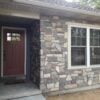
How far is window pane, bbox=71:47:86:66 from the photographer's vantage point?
6.20 m

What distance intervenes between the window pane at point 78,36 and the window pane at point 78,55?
0.66ft

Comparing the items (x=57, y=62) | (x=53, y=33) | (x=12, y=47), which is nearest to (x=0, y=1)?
(x=53, y=33)

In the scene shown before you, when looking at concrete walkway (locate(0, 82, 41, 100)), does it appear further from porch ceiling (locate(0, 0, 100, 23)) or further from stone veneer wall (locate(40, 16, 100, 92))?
porch ceiling (locate(0, 0, 100, 23))

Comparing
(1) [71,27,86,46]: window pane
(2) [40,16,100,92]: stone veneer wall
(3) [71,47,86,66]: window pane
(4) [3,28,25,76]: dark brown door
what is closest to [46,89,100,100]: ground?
(2) [40,16,100,92]: stone veneer wall

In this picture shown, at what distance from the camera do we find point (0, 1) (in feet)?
13.6

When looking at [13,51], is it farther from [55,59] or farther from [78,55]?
[78,55]

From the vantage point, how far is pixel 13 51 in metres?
7.17

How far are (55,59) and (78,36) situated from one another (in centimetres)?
136

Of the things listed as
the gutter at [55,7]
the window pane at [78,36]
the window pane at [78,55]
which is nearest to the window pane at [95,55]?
the window pane at [78,55]

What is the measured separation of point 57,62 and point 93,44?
1.87m

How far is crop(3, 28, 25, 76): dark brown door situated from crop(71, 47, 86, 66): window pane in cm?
235

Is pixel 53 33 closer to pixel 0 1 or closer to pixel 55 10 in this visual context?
pixel 55 10

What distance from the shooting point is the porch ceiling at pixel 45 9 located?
4.41 metres

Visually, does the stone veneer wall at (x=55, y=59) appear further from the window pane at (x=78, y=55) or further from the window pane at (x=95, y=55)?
the window pane at (x=95, y=55)
